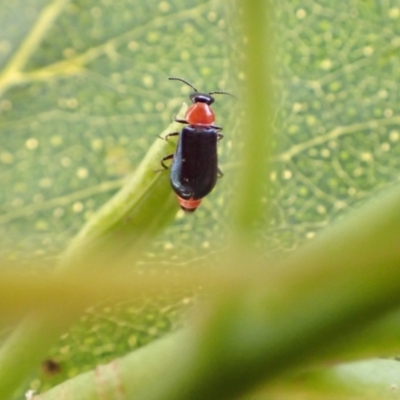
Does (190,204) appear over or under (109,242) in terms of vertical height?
over

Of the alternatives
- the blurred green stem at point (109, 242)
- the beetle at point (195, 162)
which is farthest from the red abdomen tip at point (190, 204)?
the blurred green stem at point (109, 242)

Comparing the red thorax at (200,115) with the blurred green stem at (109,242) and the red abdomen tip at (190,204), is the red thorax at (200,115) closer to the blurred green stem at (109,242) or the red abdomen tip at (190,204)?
the red abdomen tip at (190,204)

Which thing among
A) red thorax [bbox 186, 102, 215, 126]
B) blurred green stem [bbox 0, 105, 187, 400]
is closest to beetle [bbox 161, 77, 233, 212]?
red thorax [bbox 186, 102, 215, 126]

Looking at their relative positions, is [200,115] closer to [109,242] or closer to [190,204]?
[190,204]

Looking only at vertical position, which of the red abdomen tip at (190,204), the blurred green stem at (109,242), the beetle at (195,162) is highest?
the beetle at (195,162)

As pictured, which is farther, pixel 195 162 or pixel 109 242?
pixel 195 162

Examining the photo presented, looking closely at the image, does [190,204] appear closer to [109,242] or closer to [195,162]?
[195,162]

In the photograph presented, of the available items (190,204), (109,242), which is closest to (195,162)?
(190,204)

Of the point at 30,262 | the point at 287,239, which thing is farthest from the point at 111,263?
the point at 287,239

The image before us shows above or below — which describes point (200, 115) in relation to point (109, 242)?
above

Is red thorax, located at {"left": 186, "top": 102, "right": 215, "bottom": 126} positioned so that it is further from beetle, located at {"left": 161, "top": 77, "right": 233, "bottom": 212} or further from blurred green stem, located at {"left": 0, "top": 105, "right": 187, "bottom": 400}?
blurred green stem, located at {"left": 0, "top": 105, "right": 187, "bottom": 400}

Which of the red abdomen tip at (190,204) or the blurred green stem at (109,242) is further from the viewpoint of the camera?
the red abdomen tip at (190,204)
